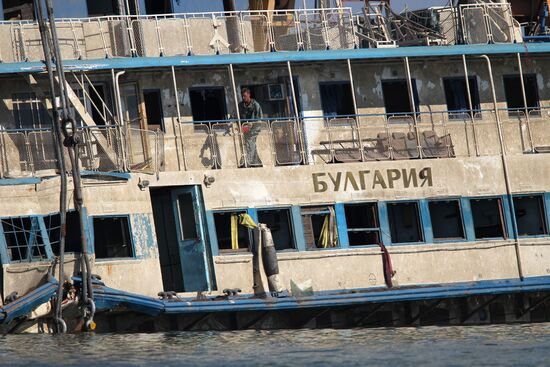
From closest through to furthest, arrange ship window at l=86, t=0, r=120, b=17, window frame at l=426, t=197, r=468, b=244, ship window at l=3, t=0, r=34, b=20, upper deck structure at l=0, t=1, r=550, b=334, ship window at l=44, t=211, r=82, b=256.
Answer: ship window at l=44, t=211, r=82, b=256 → upper deck structure at l=0, t=1, r=550, b=334 → window frame at l=426, t=197, r=468, b=244 → ship window at l=3, t=0, r=34, b=20 → ship window at l=86, t=0, r=120, b=17

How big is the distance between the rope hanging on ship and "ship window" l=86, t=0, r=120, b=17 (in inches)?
136

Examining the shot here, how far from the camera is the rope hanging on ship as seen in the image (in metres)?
30.8

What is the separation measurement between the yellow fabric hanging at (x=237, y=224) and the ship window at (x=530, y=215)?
19.6 feet

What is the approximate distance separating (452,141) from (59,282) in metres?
9.66

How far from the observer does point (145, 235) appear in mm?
32562

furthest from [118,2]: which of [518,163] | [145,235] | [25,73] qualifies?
[518,163]

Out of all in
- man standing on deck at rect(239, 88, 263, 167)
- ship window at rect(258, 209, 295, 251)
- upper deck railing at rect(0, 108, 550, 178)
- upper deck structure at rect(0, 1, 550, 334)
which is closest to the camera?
upper deck structure at rect(0, 1, 550, 334)

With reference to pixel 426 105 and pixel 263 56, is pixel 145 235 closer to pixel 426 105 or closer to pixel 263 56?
pixel 263 56

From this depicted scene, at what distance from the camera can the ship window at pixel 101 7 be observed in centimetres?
3584

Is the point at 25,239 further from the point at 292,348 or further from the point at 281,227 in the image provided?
the point at 292,348

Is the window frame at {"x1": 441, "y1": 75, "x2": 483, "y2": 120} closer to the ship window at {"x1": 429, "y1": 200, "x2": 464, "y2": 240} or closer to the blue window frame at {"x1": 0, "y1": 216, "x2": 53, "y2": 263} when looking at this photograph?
the ship window at {"x1": 429, "y1": 200, "x2": 464, "y2": 240}

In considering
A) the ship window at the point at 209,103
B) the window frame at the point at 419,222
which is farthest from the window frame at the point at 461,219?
the ship window at the point at 209,103

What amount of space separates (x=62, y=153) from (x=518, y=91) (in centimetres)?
1129

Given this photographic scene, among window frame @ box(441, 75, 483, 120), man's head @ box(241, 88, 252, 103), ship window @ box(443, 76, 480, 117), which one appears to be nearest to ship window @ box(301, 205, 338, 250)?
man's head @ box(241, 88, 252, 103)
